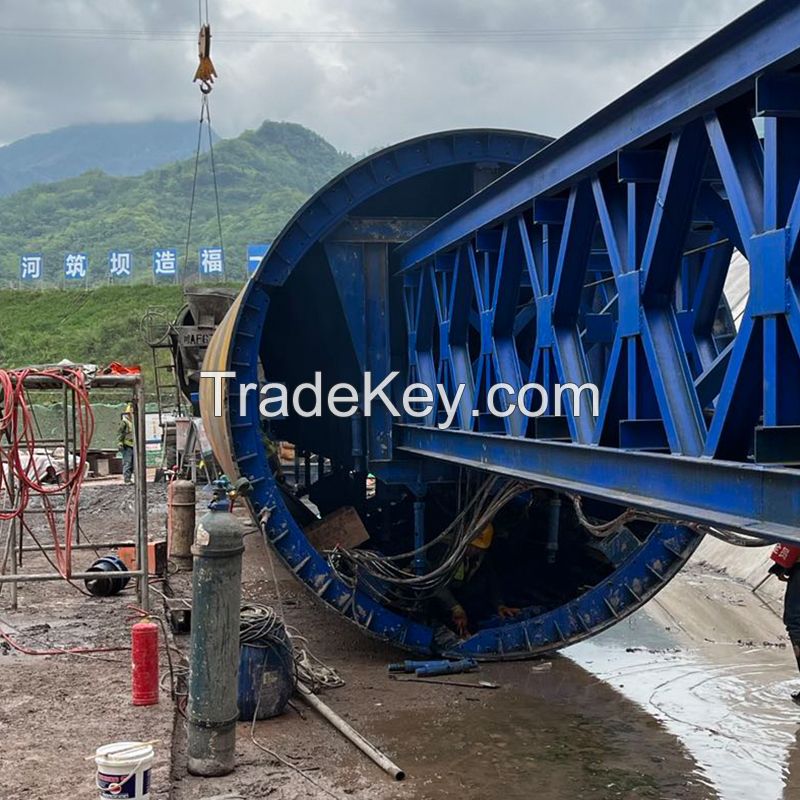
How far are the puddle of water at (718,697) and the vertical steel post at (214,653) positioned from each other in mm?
2843

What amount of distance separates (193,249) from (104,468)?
3576 inches

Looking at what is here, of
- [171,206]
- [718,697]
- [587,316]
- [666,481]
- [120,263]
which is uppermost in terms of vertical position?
[171,206]

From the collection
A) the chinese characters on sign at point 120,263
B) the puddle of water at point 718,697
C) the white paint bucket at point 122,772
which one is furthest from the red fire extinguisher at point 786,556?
the chinese characters on sign at point 120,263

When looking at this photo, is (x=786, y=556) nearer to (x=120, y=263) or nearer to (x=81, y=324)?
(x=120, y=263)

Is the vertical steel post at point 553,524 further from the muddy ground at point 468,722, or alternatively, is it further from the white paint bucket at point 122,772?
the white paint bucket at point 122,772

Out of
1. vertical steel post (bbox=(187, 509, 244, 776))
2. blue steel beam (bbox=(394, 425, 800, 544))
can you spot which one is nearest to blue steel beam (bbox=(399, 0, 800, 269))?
blue steel beam (bbox=(394, 425, 800, 544))

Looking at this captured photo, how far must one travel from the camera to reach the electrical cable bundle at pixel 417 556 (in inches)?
310

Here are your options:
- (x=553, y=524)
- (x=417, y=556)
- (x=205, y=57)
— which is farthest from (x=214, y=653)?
(x=205, y=57)

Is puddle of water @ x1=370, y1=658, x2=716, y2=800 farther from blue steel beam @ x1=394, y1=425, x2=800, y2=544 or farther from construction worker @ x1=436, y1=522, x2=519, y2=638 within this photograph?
blue steel beam @ x1=394, y1=425, x2=800, y2=544

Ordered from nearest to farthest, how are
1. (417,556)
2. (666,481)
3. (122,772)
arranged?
(666,481) → (122,772) → (417,556)

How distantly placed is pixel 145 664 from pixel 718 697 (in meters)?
4.23

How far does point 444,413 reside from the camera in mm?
7402

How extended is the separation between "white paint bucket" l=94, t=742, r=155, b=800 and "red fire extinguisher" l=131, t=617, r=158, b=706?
55.0 inches

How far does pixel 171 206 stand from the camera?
12562 centimetres
